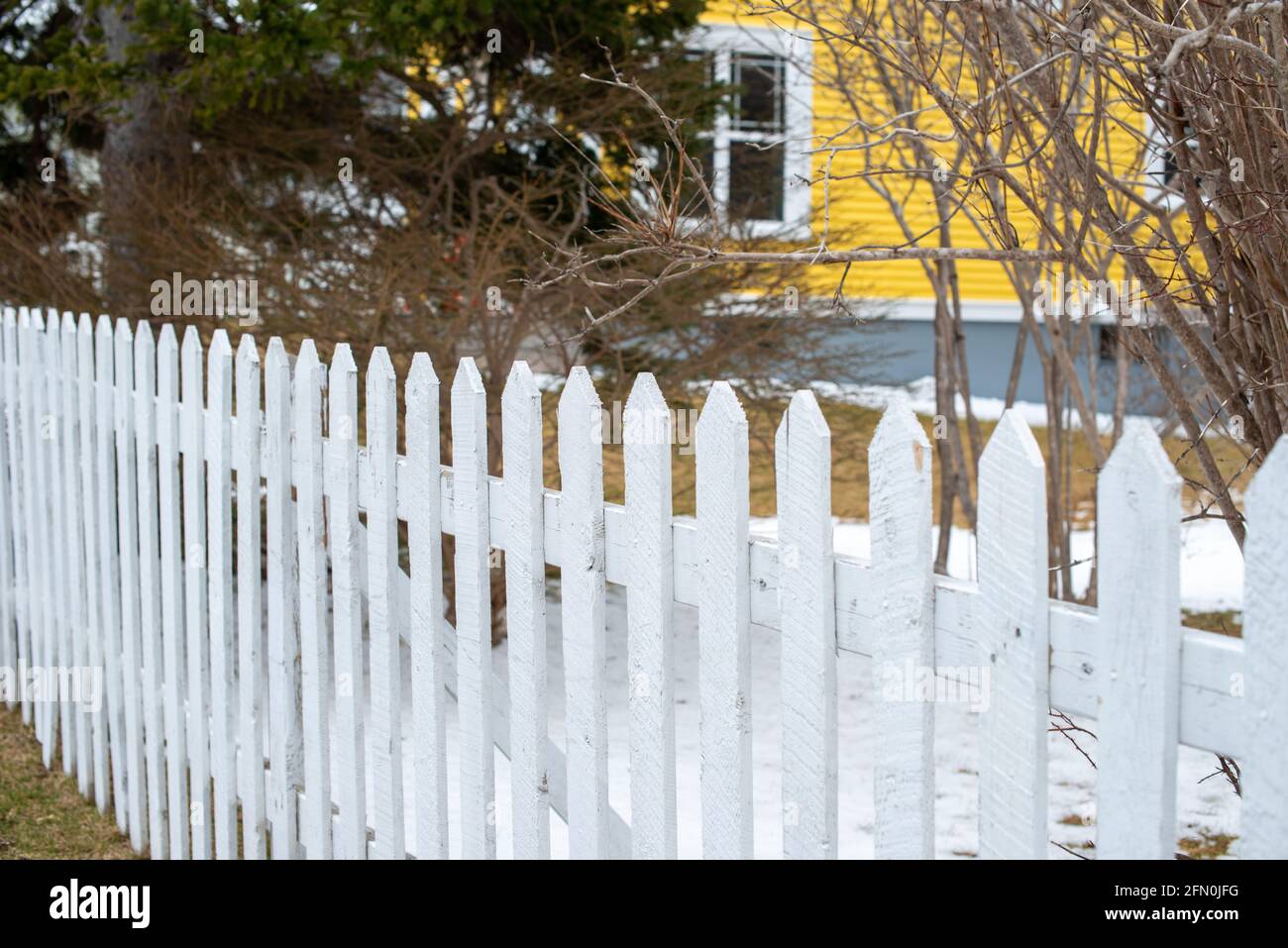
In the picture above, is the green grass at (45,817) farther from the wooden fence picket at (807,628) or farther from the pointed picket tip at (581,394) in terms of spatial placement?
the wooden fence picket at (807,628)

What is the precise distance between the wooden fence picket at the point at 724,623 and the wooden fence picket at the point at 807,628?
0.23 feet

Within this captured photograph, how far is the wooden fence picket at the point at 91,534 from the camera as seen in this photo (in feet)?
14.4

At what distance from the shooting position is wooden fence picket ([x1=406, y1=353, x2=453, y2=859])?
271cm

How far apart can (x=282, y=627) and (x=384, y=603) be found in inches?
22.7

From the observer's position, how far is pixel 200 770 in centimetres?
383

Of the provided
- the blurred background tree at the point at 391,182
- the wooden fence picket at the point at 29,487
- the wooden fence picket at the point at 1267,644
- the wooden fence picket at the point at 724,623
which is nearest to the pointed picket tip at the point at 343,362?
the wooden fence picket at the point at 724,623

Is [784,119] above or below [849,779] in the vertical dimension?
above

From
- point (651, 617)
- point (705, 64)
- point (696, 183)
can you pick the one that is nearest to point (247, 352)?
point (651, 617)

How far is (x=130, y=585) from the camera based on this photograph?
423 cm

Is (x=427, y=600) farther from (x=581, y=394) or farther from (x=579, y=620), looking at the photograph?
(x=581, y=394)

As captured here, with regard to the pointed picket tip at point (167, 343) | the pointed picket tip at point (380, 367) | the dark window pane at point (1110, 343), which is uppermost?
the dark window pane at point (1110, 343)

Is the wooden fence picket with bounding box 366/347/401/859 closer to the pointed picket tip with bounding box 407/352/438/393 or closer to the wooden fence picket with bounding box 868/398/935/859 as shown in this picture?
the pointed picket tip with bounding box 407/352/438/393

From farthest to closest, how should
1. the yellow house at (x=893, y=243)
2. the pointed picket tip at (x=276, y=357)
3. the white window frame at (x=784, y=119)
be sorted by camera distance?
the yellow house at (x=893, y=243), the white window frame at (x=784, y=119), the pointed picket tip at (x=276, y=357)
